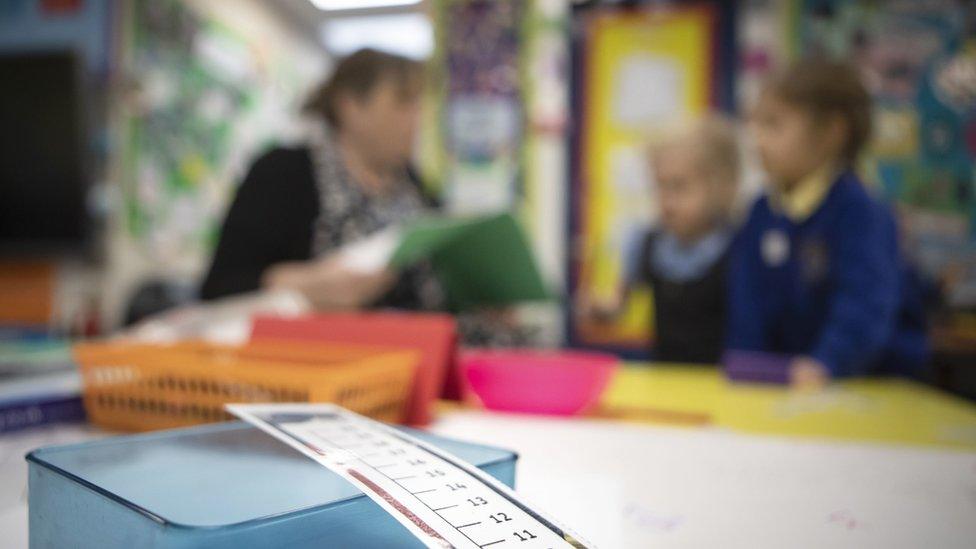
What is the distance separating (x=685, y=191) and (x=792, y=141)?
2.19ft

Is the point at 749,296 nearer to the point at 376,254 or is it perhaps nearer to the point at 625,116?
the point at 376,254

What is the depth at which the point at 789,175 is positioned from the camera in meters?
1.49

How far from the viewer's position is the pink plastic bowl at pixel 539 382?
752 millimetres

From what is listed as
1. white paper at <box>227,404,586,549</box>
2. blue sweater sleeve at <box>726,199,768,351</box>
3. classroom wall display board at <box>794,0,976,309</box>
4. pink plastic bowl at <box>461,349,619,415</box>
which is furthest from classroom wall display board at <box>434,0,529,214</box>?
white paper at <box>227,404,586,549</box>

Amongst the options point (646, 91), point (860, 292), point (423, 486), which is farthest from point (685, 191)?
point (423, 486)

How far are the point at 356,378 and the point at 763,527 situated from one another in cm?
32

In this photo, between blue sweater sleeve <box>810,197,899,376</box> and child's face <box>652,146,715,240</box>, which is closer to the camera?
blue sweater sleeve <box>810,197,899,376</box>

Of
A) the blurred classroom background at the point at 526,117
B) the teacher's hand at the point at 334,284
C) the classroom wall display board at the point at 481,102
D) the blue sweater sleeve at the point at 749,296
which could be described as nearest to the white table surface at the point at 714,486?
the teacher's hand at the point at 334,284

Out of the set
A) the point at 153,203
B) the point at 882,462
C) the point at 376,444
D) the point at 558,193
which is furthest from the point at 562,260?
the point at 376,444

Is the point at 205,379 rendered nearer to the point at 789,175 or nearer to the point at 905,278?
the point at 789,175

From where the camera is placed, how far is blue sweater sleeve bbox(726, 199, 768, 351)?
148 cm

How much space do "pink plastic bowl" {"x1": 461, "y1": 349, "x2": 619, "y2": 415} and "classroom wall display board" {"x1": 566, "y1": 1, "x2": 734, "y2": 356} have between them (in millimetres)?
2237

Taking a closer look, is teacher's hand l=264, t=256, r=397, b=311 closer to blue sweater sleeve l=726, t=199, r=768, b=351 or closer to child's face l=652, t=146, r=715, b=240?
blue sweater sleeve l=726, t=199, r=768, b=351

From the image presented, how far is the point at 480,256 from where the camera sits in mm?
1022
